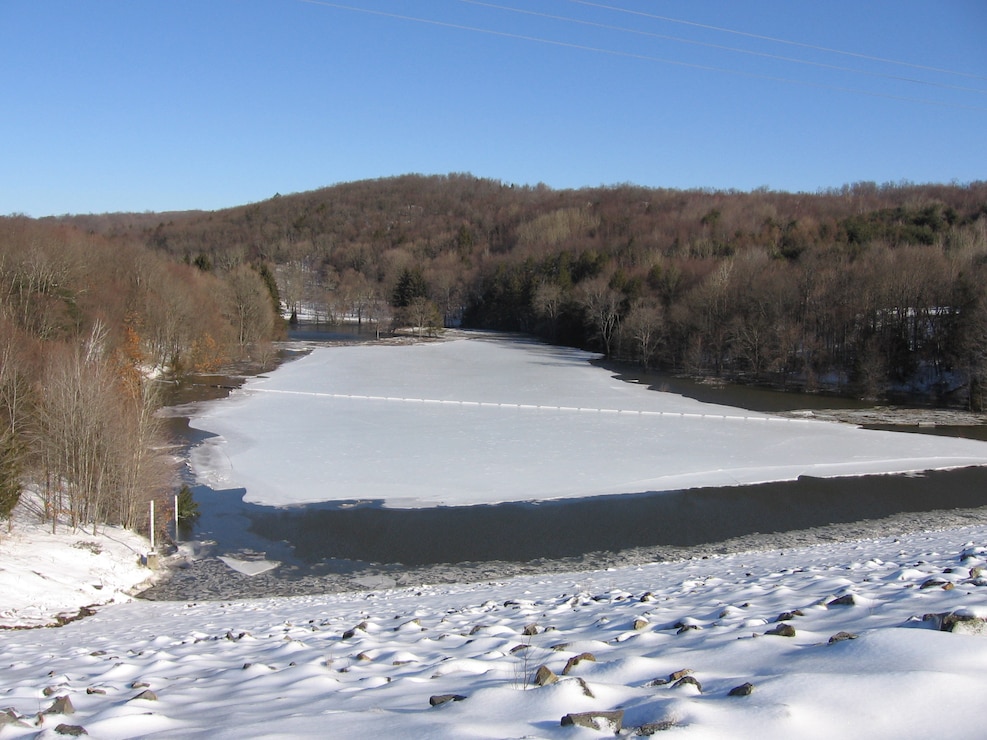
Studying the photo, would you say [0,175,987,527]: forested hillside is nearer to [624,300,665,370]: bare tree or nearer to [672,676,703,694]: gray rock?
[624,300,665,370]: bare tree

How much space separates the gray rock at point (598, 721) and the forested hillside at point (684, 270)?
34.5 m

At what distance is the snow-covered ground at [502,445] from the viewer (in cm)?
1745

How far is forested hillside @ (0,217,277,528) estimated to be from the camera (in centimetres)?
1367

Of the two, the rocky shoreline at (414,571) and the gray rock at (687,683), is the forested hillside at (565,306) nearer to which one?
the rocky shoreline at (414,571)

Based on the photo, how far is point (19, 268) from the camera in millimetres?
30203

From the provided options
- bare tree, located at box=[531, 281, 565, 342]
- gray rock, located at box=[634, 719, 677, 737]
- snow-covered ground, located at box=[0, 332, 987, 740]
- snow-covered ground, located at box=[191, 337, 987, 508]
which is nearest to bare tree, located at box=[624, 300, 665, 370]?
snow-covered ground, located at box=[191, 337, 987, 508]

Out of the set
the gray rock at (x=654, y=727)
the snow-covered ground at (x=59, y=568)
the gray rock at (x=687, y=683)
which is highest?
the gray rock at (x=654, y=727)

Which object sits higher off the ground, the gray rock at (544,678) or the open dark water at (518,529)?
the gray rock at (544,678)

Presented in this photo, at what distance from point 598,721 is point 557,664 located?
1508mm

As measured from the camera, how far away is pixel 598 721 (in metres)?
3.27

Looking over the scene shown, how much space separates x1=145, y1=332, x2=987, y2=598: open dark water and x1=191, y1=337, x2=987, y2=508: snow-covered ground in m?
0.78

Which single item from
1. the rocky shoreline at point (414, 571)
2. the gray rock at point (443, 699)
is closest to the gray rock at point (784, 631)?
the gray rock at point (443, 699)

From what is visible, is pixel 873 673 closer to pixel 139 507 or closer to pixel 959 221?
pixel 139 507

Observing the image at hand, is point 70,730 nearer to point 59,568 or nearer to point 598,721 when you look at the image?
point 598,721
